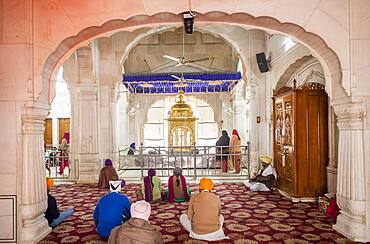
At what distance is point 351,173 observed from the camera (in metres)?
4.38

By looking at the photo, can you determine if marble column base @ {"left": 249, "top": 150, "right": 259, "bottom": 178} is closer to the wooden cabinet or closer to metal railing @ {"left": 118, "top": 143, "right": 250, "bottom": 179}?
metal railing @ {"left": 118, "top": 143, "right": 250, "bottom": 179}

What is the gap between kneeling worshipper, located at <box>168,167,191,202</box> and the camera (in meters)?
6.63

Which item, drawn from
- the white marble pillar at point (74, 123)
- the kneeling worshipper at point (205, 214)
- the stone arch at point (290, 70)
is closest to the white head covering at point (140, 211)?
the kneeling worshipper at point (205, 214)

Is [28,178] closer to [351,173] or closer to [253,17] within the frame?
[253,17]

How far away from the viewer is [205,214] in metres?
4.23

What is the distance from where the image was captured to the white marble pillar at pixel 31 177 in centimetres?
431

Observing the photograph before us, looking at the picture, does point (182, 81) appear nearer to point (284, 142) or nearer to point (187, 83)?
point (187, 83)

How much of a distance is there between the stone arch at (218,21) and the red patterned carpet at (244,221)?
1784mm

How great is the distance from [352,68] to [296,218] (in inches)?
90.2

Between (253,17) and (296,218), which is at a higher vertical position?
(253,17)

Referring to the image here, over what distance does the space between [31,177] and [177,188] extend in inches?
115

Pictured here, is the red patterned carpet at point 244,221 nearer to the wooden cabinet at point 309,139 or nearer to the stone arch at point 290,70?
the wooden cabinet at point 309,139

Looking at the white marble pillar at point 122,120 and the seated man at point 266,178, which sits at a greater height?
the white marble pillar at point 122,120

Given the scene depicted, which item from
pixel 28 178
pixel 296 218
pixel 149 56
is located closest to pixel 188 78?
pixel 149 56
